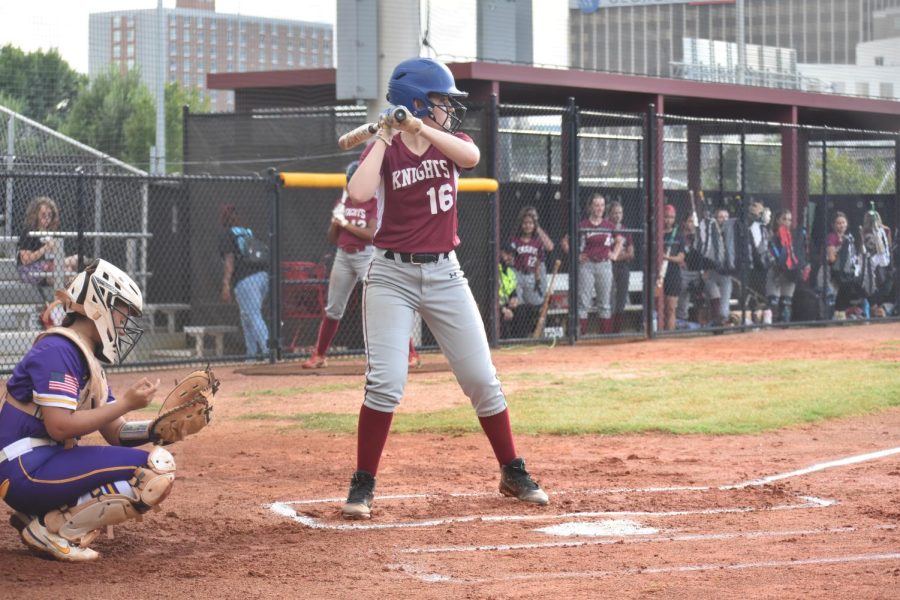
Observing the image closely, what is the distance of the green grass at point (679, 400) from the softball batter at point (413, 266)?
9.05 ft

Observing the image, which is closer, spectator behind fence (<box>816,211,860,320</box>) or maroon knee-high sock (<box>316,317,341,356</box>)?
maroon knee-high sock (<box>316,317,341,356</box>)

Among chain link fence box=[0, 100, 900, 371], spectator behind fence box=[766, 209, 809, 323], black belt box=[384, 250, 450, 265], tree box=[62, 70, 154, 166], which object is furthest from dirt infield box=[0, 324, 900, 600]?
tree box=[62, 70, 154, 166]

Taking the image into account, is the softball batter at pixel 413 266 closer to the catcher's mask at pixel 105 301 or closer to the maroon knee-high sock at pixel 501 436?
the maroon knee-high sock at pixel 501 436

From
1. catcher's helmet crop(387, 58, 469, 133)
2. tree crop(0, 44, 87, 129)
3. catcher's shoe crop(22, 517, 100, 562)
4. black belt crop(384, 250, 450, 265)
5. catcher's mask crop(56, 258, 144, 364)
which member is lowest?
catcher's shoe crop(22, 517, 100, 562)

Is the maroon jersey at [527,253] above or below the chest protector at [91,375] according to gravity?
above

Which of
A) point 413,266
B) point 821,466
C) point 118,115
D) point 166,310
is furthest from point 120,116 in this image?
point 413,266

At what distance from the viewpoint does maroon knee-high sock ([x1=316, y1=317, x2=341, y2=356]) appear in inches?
464

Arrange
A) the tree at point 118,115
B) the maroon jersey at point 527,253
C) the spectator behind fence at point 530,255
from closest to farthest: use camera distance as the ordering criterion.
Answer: the spectator behind fence at point 530,255 < the maroon jersey at point 527,253 < the tree at point 118,115

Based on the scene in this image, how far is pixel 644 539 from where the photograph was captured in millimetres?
5102

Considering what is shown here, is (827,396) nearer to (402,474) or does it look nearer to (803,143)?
(402,474)

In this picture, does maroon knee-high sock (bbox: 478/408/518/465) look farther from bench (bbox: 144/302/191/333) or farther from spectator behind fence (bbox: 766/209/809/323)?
spectator behind fence (bbox: 766/209/809/323)

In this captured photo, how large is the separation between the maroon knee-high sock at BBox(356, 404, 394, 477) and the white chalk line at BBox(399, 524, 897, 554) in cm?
81

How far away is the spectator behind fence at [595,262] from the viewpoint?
612 inches

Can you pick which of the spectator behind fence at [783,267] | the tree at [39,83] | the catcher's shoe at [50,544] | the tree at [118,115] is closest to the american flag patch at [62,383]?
the catcher's shoe at [50,544]
